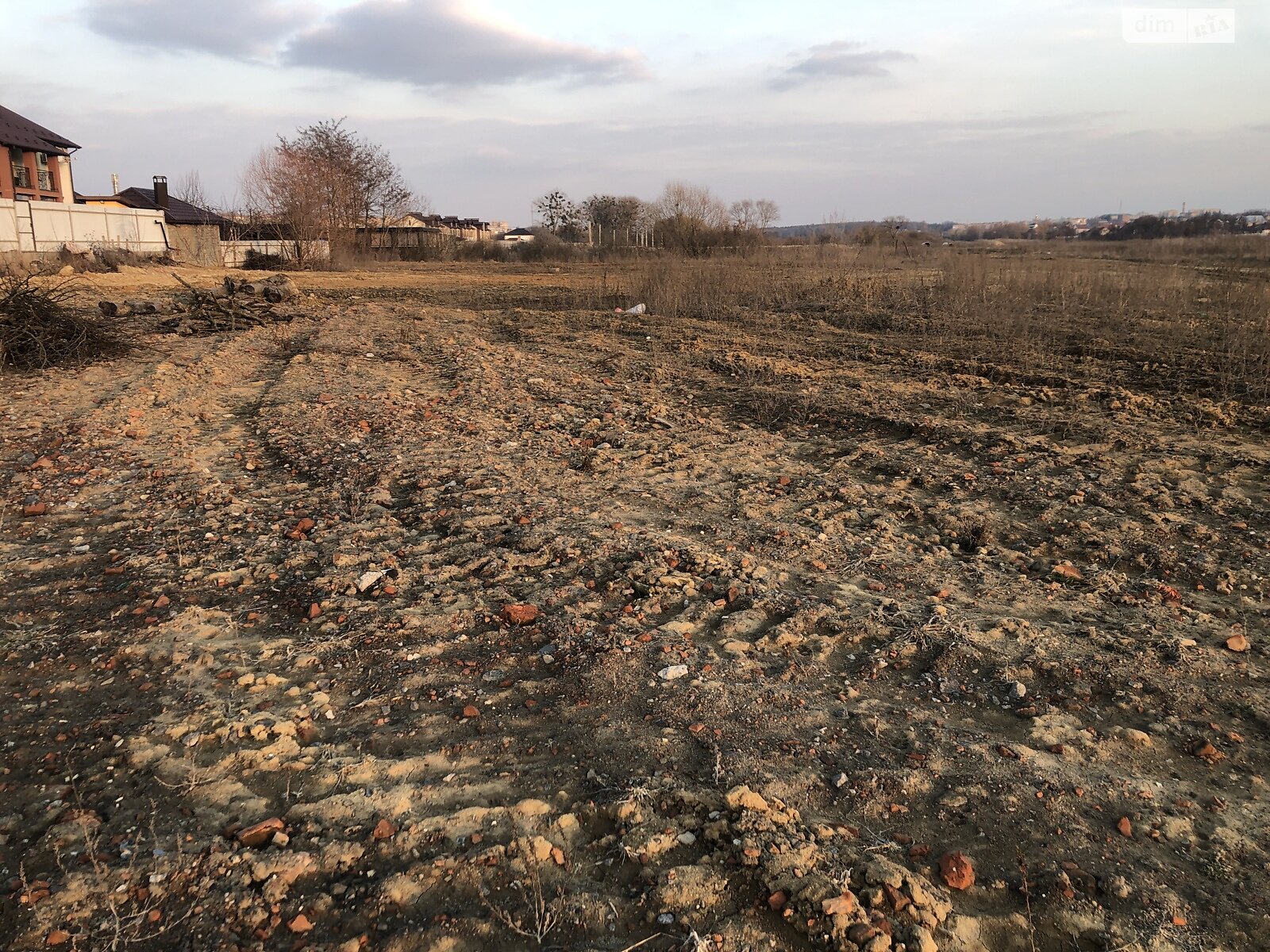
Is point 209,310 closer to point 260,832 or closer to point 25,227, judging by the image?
point 260,832

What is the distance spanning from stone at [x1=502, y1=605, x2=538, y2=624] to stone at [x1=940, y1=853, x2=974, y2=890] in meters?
1.92

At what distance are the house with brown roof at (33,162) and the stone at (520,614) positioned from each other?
123 feet

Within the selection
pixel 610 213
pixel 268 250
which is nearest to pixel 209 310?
pixel 268 250

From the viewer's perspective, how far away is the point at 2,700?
2.79 meters

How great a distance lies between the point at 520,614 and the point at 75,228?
30.5 m

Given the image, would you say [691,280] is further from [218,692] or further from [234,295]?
[218,692]

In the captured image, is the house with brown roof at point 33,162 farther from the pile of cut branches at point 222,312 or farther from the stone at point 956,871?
the stone at point 956,871

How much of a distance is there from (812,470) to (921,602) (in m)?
2.10

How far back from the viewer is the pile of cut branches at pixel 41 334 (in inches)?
331

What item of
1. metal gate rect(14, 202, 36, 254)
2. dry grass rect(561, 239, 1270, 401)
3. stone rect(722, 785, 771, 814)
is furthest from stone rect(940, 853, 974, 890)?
metal gate rect(14, 202, 36, 254)

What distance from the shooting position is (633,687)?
2.97 m

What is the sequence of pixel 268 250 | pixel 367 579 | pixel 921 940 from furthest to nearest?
pixel 268 250 < pixel 367 579 < pixel 921 940

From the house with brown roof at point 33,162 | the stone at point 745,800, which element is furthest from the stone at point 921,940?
the house with brown roof at point 33,162

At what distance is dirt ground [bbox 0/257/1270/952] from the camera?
1977 mm
